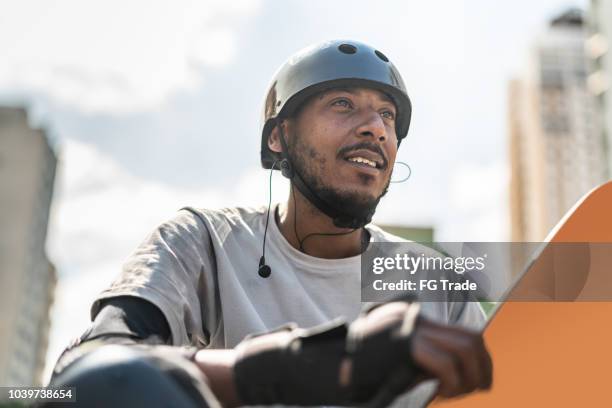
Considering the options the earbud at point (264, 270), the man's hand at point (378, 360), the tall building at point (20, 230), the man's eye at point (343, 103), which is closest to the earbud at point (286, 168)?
the man's eye at point (343, 103)

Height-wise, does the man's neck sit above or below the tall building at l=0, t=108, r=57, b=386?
below

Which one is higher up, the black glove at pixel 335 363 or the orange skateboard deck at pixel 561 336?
the orange skateboard deck at pixel 561 336

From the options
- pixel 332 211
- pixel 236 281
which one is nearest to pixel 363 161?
pixel 332 211

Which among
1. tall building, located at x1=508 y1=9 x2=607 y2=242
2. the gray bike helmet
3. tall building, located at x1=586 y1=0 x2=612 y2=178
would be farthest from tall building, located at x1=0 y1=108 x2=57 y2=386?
the gray bike helmet

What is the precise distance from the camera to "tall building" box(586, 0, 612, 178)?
101 ft

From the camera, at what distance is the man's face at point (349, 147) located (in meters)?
3.16

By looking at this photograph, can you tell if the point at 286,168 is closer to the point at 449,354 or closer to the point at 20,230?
the point at 449,354

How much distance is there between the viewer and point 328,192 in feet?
10.5

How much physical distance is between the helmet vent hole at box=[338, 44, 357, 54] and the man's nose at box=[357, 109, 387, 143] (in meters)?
0.41

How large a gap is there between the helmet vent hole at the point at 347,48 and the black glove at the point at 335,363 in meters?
1.94

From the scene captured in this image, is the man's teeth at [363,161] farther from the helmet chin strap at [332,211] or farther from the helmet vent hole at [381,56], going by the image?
the helmet vent hole at [381,56]

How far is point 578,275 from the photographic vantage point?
8.91ft

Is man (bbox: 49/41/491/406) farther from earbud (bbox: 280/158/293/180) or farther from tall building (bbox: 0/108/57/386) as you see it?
tall building (bbox: 0/108/57/386)

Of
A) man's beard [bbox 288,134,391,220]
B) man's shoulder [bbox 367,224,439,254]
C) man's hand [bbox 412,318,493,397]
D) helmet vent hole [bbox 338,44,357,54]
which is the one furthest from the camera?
helmet vent hole [bbox 338,44,357,54]
